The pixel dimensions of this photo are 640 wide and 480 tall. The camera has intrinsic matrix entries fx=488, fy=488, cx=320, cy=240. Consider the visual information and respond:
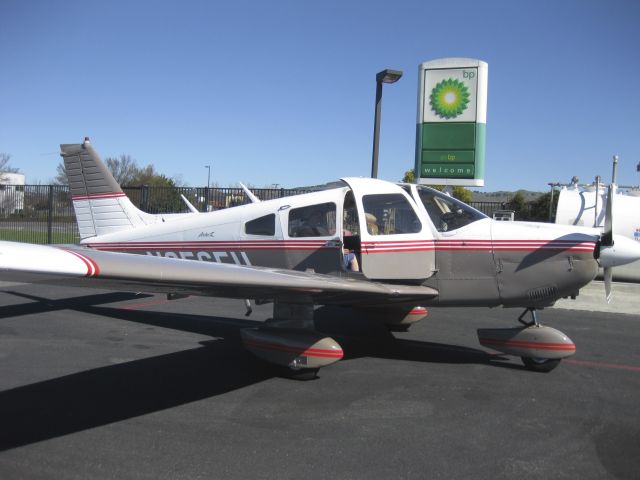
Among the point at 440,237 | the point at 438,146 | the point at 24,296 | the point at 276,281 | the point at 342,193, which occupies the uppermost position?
the point at 438,146

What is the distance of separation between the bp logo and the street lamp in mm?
1957

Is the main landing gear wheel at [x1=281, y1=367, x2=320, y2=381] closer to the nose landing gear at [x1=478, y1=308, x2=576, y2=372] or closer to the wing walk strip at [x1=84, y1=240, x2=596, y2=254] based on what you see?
the wing walk strip at [x1=84, y1=240, x2=596, y2=254]

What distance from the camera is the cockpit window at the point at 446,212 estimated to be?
5.59 m

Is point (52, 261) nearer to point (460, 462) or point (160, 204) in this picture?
point (460, 462)

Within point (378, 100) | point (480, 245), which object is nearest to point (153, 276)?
point (480, 245)

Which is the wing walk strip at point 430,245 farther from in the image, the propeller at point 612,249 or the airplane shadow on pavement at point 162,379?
the airplane shadow on pavement at point 162,379

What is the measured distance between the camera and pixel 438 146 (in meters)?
13.1

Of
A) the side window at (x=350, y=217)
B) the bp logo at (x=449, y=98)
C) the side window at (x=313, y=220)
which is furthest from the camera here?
the bp logo at (x=449, y=98)

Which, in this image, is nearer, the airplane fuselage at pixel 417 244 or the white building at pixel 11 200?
the airplane fuselage at pixel 417 244

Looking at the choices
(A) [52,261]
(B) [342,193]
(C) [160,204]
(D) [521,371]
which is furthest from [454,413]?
(C) [160,204]

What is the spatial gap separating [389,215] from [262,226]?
1624mm

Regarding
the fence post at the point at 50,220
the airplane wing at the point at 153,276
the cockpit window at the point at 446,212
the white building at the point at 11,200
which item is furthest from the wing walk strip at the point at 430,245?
the white building at the point at 11,200

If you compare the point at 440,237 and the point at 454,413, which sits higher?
the point at 440,237

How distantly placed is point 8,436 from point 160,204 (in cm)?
1493
